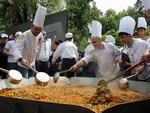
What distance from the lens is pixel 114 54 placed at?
448cm

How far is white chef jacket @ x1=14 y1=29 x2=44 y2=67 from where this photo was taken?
455 centimetres

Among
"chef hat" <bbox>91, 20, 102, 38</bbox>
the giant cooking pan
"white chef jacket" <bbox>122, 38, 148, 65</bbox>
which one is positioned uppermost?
"chef hat" <bbox>91, 20, 102, 38</bbox>

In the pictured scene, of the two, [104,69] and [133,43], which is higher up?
[133,43]

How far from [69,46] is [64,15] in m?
4.51

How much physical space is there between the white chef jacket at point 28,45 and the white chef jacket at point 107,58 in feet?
3.58

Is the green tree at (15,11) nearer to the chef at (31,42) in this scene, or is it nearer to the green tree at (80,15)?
the green tree at (80,15)

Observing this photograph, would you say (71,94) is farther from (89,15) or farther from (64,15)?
(89,15)

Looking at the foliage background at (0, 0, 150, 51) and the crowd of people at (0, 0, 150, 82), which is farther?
the foliage background at (0, 0, 150, 51)

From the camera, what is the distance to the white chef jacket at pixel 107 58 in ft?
14.5

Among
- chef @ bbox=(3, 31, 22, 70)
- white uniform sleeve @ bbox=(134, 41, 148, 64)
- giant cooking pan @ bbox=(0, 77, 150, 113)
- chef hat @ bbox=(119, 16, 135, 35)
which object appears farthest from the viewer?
chef @ bbox=(3, 31, 22, 70)

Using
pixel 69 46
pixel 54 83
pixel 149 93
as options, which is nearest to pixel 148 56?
pixel 149 93

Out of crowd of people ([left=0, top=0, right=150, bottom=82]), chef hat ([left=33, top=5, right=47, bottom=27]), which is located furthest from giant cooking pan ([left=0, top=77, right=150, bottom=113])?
chef hat ([left=33, top=5, right=47, bottom=27])

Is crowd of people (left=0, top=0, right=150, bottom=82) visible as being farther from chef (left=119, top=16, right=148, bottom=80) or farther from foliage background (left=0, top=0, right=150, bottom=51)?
foliage background (left=0, top=0, right=150, bottom=51)

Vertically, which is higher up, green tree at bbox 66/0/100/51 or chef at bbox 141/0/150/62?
green tree at bbox 66/0/100/51
